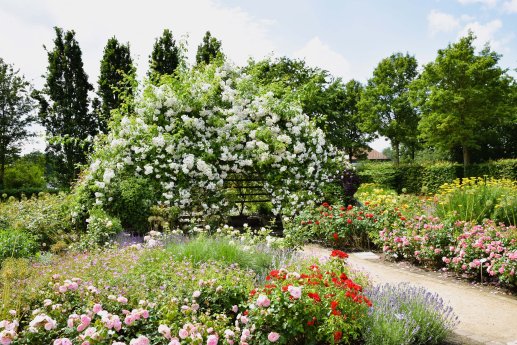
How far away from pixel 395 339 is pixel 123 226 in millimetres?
5945

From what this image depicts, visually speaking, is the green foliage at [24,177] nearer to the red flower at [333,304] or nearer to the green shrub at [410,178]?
the green shrub at [410,178]

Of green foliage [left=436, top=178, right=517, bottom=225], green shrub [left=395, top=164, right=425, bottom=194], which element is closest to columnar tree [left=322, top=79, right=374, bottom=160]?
green shrub [left=395, top=164, right=425, bottom=194]

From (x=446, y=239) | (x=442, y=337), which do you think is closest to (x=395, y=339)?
(x=442, y=337)

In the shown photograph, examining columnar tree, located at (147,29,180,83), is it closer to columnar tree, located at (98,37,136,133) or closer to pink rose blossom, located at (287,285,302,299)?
columnar tree, located at (98,37,136,133)

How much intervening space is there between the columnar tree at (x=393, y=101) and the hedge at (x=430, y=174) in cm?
854

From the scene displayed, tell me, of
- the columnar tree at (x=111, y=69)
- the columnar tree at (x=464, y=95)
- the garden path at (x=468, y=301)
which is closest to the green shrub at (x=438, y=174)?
the columnar tree at (x=464, y=95)

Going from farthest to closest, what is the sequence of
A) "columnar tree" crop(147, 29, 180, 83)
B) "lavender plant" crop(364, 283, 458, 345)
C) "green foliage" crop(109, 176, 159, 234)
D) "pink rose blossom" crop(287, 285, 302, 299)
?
"columnar tree" crop(147, 29, 180, 83)
"green foliage" crop(109, 176, 159, 234)
"lavender plant" crop(364, 283, 458, 345)
"pink rose blossom" crop(287, 285, 302, 299)

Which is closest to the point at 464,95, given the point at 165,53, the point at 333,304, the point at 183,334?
the point at 165,53

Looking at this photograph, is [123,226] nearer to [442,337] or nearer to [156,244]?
[156,244]

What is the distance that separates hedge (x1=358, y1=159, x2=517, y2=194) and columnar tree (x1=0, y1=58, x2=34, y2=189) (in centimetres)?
1910

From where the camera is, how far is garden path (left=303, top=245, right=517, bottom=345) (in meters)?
3.80

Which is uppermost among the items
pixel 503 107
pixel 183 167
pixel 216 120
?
pixel 503 107

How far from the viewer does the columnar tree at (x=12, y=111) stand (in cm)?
2548

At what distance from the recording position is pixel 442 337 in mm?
3592
